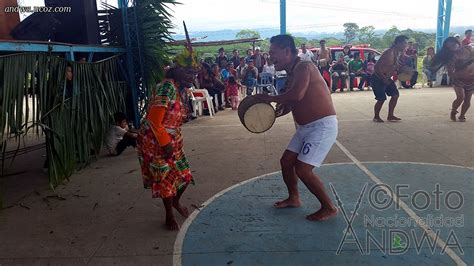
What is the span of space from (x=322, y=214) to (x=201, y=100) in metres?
7.34

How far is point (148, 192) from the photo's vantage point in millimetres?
4785

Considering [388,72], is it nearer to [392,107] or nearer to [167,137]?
[392,107]

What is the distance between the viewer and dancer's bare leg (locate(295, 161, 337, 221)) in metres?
3.64

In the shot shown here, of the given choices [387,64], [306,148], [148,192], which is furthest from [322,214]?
[387,64]

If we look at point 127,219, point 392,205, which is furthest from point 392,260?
point 127,219

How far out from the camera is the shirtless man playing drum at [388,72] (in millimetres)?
8031

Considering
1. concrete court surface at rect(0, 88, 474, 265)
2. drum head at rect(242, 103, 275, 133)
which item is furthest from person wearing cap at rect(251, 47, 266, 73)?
drum head at rect(242, 103, 275, 133)

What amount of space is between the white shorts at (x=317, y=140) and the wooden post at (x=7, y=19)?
607 centimetres

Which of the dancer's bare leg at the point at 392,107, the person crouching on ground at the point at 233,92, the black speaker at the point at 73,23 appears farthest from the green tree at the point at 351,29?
the black speaker at the point at 73,23

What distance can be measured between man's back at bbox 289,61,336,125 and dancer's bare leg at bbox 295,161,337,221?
438 mm

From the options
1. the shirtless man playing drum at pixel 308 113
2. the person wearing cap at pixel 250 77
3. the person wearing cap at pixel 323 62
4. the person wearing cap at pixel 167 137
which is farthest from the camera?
the person wearing cap at pixel 323 62

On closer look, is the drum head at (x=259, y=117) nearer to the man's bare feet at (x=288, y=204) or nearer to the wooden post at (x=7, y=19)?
the man's bare feet at (x=288, y=204)

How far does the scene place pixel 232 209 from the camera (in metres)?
4.12

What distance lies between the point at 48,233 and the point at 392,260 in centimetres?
304
